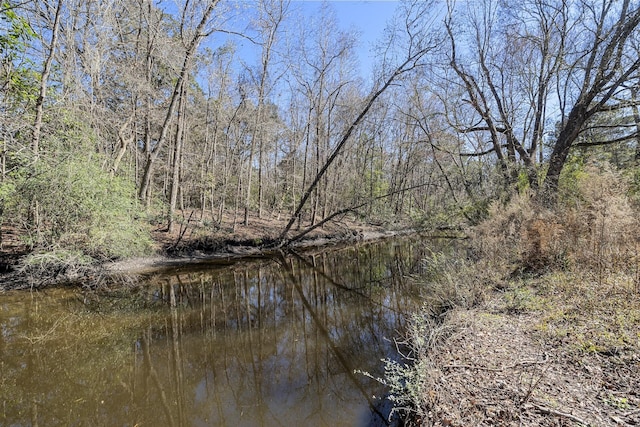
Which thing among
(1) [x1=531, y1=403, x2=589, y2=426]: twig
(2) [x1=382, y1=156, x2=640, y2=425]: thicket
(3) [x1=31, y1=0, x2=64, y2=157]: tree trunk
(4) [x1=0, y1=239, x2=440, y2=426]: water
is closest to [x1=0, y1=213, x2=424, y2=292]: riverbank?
(4) [x1=0, y1=239, x2=440, y2=426]: water

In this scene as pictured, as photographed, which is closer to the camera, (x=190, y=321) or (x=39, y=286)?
(x=190, y=321)

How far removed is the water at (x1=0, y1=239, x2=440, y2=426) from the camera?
4305mm

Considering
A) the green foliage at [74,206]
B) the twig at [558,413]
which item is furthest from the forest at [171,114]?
the twig at [558,413]

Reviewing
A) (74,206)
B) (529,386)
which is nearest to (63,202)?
(74,206)

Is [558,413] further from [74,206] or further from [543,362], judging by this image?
[74,206]

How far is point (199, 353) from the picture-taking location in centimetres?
A: 592

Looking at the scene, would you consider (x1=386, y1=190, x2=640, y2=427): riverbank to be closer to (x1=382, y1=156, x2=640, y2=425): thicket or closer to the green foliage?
(x1=382, y1=156, x2=640, y2=425): thicket

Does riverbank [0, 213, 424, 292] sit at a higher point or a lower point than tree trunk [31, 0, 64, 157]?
lower

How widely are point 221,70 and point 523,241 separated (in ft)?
64.7

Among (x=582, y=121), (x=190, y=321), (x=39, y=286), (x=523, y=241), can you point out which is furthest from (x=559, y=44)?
(x=39, y=286)

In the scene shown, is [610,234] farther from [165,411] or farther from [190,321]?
[190,321]

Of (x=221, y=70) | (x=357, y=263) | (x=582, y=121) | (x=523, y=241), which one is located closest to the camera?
(x=523, y=241)

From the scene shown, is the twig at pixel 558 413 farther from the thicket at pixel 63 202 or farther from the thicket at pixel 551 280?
the thicket at pixel 63 202

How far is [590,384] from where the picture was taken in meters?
Result: 3.44
